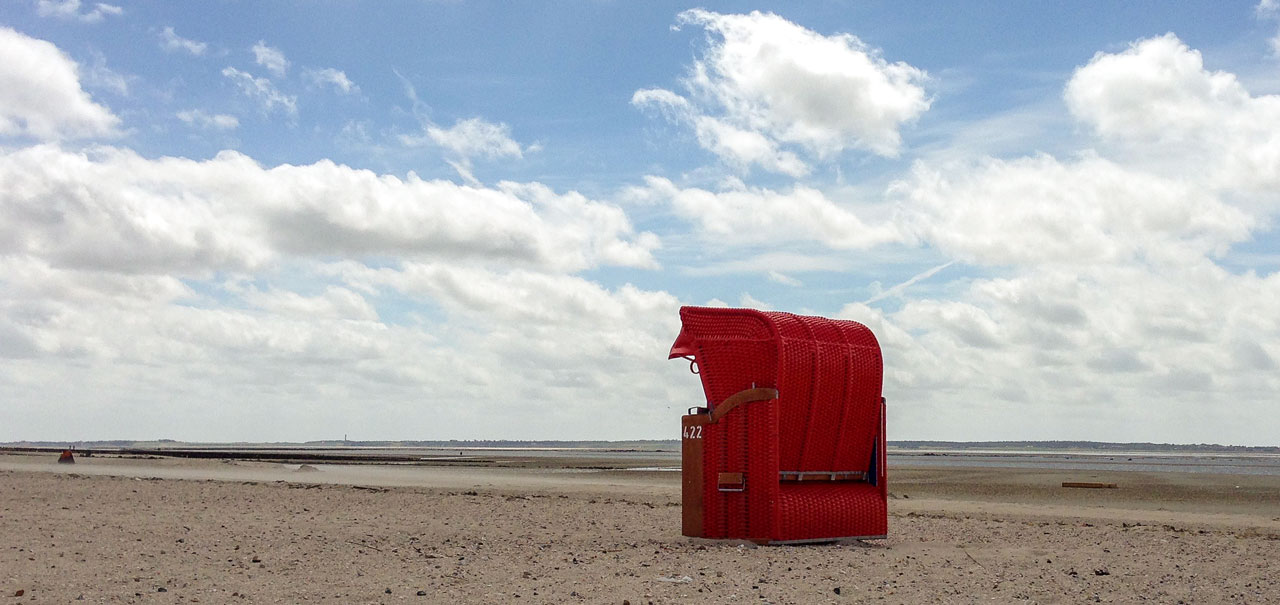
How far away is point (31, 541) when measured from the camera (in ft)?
53.4

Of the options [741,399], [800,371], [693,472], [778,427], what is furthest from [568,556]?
[800,371]

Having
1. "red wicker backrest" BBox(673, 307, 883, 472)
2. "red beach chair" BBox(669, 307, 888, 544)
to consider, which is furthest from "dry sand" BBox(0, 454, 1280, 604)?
"red wicker backrest" BBox(673, 307, 883, 472)

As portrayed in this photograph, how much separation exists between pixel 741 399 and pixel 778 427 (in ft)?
2.24

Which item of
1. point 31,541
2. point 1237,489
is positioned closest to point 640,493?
point 31,541

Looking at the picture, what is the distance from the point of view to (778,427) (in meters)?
15.9

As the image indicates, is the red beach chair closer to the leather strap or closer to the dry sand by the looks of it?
the leather strap

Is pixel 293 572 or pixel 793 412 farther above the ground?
pixel 793 412

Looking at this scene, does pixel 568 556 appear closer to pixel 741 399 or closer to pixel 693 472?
pixel 693 472

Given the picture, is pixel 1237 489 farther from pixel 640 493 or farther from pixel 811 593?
pixel 811 593

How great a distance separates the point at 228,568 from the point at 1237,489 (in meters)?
42.6

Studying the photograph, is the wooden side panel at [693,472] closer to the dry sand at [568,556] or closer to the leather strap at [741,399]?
the leather strap at [741,399]

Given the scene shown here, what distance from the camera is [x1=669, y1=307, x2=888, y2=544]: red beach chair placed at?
15.9 m

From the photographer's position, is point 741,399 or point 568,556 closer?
point 568,556

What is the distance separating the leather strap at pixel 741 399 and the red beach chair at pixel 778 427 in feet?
0.05
